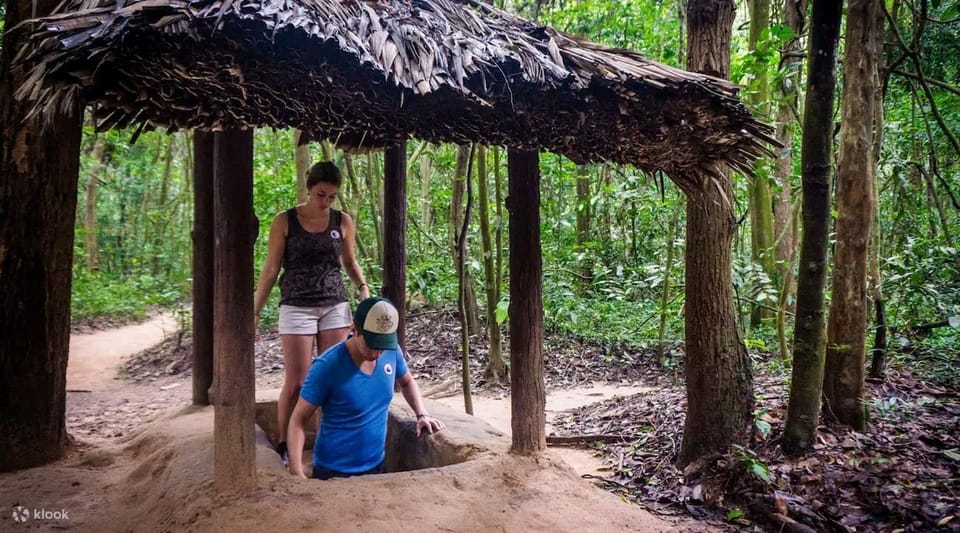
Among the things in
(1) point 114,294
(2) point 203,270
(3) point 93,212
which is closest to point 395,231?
(2) point 203,270

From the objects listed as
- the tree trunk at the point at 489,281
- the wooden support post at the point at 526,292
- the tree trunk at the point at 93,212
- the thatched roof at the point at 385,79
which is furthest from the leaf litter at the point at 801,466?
the tree trunk at the point at 93,212

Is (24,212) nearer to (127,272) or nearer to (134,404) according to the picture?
(134,404)

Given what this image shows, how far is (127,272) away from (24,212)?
16.7m

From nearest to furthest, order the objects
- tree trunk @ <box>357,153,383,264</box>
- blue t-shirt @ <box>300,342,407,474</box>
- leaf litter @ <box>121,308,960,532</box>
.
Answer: blue t-shirt @ <box>300,342,407,474</box> → leaf litter @ <box>121,308,960,532</box> → tree trunk @ <box>357,153,383,264</box>

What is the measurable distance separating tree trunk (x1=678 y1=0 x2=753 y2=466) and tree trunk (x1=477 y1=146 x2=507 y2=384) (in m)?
3.28

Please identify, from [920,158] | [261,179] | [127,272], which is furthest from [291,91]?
[127,272]

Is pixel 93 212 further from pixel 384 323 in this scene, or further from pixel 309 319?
pixel 384 323

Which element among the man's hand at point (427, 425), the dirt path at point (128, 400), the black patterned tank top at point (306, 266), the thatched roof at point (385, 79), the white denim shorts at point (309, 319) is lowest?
the dirt path at point (128, 400)

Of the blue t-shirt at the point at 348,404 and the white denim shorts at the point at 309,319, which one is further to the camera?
the white denim shorts at the point at 309,319

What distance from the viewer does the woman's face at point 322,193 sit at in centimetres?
385

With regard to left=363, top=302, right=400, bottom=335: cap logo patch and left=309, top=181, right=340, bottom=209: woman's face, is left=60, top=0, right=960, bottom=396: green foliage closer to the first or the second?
left=309, top=181, right=340, bottom=209: woman's face

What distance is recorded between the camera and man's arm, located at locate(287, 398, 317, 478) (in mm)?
3201

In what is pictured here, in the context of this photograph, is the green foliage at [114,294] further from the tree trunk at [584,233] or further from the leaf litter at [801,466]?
the leaf litter at [801,466]

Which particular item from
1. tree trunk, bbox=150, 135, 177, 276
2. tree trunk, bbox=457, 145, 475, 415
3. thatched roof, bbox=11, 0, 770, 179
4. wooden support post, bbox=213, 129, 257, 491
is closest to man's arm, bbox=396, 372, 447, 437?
wooden support post, bbox=213, 129, 257, 491
